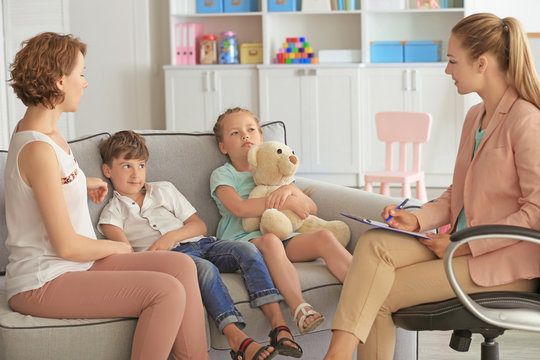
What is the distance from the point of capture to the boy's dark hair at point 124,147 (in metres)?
2.43

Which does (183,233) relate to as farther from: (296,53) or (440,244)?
(296,53)

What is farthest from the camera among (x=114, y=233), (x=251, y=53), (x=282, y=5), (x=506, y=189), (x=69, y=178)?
(x=251, y=53)

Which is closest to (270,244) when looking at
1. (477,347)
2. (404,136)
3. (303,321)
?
(303,321)

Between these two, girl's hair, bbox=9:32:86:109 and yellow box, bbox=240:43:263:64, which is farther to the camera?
yellow box, bbox=240:43:263:64

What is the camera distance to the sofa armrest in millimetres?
2498

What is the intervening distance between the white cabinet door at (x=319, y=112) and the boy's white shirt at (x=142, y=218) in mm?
3478

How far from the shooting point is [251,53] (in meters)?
5.97

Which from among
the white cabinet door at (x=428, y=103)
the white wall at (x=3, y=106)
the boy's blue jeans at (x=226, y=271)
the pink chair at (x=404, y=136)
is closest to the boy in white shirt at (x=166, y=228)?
the boy's blue jeans at (x=226, y=271)

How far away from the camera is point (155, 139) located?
2619 mm

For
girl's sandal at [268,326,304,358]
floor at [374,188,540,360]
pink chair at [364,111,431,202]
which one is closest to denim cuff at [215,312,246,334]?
girl's sandal at [268,326,304,358]

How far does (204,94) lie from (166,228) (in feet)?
12.0

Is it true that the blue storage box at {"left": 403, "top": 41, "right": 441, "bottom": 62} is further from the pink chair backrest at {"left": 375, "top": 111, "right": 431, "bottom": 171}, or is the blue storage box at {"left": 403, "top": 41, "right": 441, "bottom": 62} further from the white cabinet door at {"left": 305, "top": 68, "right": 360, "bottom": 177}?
the pink chair backrest at {"left": 375, "top": 111, "right": 431, "bottom": 171}

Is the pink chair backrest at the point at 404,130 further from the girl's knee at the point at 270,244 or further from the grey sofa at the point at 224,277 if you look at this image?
the girl's knee at the point at 270,244

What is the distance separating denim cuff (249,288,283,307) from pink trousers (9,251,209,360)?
0.18 metres
